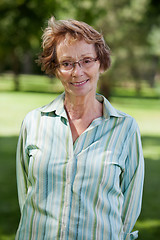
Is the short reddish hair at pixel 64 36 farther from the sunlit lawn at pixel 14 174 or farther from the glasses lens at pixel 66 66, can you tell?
the sunlit lawn at pixel 14 174

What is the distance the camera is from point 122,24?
85.6ft

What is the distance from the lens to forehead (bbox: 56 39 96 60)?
232cm

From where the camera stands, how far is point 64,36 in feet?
7.75

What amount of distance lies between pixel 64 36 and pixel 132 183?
37.2 inches

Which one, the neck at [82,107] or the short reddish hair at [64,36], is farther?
the neck at [82,107]

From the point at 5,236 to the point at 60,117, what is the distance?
11.6ft

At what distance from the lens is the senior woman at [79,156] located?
7.52 feet

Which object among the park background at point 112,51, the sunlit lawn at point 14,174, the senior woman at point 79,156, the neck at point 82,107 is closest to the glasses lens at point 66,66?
the senior woman at point 79,156

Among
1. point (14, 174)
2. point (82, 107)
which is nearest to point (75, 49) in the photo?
point (82, 107)

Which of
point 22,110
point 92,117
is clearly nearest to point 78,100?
point 92,117

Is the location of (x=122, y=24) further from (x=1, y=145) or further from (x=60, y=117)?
(x=60, y=117)

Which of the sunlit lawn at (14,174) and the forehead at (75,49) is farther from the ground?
the forehead at (75,49)

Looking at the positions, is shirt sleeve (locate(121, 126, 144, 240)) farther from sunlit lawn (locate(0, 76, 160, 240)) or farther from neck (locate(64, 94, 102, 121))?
sunlit lawn (locate(0, 76, 160, 240))

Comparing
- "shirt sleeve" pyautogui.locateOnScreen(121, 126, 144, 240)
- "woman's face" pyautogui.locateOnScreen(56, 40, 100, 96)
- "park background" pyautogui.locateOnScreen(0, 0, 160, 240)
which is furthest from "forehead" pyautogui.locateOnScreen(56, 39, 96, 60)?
"park background" pyautogui.locateOnScreen(0, 0, 160, 240)
